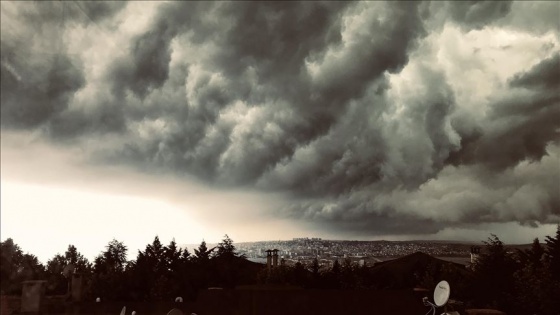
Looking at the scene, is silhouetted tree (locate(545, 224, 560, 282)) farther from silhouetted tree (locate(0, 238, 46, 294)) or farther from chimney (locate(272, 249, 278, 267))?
silhouetted tree (locate(0, 238, 46, 294))

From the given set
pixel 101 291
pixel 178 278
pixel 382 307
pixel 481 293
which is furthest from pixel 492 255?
pixel 101 291

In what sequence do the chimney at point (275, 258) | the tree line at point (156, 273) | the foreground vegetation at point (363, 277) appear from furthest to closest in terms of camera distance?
the chimney at point (275, 258)
the tree line at point (156, 273)
the foreground vegetation at point (363, 277)

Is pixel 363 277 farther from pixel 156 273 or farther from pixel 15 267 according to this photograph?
pixel 15 267

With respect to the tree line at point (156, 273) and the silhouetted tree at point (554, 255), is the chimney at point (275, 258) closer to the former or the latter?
the tree line at point (156, 273)

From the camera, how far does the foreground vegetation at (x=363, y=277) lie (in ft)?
187

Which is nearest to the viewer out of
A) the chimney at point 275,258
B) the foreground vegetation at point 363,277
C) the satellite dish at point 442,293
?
the satellite dish at point 442,293

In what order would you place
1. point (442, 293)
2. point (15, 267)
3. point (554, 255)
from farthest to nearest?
point (554, 255)
point (15, 267)
point (442, 293)

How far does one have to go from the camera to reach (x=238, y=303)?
2895 cm

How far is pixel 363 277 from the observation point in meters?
68.5

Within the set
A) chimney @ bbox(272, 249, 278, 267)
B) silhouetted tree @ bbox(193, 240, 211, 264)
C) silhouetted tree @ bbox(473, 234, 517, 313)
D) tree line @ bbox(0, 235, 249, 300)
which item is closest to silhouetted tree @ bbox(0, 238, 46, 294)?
tree line @ bbox(0, 235, 249, 300)

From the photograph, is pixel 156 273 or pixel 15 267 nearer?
pixel 15 267

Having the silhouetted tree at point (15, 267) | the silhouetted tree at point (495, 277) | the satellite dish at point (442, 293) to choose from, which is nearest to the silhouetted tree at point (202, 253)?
the silhouetted tree at point (15, 267)

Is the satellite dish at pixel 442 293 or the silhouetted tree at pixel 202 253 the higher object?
the silhouetted tree at pixel 202 253

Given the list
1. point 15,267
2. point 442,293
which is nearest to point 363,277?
point 15,267
